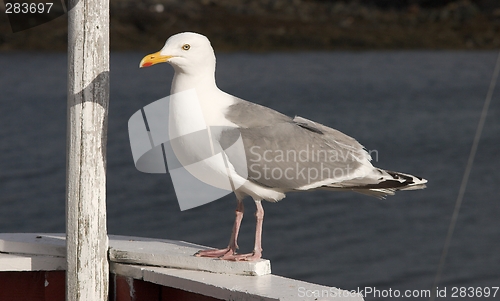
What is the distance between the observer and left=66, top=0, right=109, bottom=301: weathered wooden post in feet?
11.4

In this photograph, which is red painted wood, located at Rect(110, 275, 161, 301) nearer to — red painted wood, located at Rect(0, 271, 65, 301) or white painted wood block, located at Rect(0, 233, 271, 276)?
white painted wood block, located at Rect(0, 233, 271, 276)

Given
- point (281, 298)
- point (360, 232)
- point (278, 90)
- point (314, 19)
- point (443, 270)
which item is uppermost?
point (314, 19)

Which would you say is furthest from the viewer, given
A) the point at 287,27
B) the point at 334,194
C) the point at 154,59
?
the point at 287,27

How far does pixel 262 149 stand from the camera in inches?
156

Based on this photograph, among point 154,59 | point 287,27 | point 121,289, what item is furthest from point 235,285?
point 287,27

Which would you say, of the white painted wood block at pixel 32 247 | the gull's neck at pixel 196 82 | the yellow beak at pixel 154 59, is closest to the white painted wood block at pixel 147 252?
the white painted wood block at pixel 32 247

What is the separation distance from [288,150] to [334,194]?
23.6 ft

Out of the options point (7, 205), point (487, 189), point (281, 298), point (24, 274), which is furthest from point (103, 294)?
point (487, 189)

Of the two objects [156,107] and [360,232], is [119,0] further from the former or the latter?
[156,107]

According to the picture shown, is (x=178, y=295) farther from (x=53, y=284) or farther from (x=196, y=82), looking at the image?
(x=196, y=82)

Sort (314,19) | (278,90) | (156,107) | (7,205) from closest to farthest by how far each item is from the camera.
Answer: (156,107) < (7,205) < (278,90) < (314,19)

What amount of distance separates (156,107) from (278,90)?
16.8m

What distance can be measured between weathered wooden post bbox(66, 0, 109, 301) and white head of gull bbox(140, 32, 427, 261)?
0.28 metres

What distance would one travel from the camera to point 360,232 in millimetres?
9711
